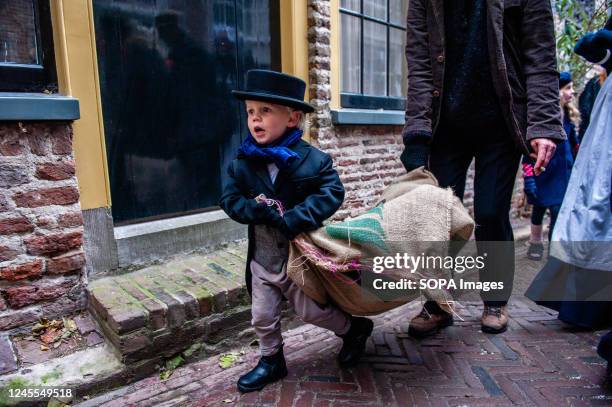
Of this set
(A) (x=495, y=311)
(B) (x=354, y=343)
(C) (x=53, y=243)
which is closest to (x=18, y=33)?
(C) (x=53, y=243)

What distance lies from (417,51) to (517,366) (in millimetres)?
1650

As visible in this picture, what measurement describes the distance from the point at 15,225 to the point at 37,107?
60 cm

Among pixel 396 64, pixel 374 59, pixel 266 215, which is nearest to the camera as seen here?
pixel 266 215

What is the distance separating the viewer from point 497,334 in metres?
2.45

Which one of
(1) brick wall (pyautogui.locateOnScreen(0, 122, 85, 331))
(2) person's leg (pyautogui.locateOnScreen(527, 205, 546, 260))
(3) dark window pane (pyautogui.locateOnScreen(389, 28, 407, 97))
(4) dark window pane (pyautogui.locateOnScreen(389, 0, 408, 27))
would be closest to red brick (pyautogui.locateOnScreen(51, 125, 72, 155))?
(1) brick wall (pyautogui.locateOnScreen(0, 122, 85, 331))

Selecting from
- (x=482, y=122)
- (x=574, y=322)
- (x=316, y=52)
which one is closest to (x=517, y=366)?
(x=574, y=322)

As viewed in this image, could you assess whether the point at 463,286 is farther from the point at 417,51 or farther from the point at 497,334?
the point at 417,51

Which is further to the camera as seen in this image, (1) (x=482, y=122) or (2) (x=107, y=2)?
(2) (x=107, y=2)

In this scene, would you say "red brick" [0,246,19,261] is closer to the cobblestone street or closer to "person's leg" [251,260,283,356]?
the cobblestone street

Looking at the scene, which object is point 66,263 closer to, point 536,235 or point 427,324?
point 427,324

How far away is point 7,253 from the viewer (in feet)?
7.22

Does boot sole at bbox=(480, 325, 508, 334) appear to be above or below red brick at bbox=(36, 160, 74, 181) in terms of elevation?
below

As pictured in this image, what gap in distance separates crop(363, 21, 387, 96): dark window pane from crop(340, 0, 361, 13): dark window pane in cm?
17

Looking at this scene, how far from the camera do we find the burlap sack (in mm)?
1657
